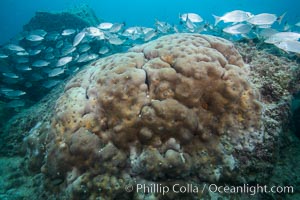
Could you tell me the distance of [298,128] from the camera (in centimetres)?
479

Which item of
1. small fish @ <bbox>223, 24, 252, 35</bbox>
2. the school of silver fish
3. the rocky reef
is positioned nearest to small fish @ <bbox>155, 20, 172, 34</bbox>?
the school of silver fish

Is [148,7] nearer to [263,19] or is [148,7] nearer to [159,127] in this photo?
[263,19]

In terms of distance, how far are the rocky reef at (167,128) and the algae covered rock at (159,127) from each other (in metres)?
0.02

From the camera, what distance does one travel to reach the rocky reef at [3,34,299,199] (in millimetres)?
3803

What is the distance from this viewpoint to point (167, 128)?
12.6 ft

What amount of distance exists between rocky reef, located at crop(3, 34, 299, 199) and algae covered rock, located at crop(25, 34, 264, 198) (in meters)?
0.02

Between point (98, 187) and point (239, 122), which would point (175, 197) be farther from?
point (239, 122)

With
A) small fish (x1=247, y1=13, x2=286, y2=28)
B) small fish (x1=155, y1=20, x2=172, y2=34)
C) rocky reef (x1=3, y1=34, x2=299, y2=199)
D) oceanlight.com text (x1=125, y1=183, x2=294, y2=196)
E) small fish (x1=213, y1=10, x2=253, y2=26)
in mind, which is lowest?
oceanlight.com text (x1=125, y1=183, x2=294, y2=196)

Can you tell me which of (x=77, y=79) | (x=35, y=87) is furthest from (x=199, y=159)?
(x=35, y=87)

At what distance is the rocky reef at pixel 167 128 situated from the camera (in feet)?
12.5

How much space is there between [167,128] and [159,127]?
137 millimetres

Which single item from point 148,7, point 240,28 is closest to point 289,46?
point 240,28

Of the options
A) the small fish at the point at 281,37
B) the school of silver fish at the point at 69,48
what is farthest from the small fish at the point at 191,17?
the small fish at the point at 281,37

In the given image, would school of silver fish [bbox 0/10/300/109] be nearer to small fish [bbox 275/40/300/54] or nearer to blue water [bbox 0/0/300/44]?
small fish [bbox 275/40/300/54]
